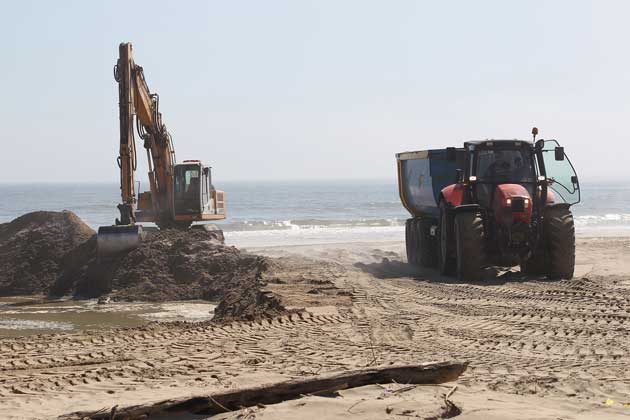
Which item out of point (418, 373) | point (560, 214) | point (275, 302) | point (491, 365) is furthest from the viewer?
point (560, 214)

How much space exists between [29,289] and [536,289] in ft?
32.2

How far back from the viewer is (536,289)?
1389cm

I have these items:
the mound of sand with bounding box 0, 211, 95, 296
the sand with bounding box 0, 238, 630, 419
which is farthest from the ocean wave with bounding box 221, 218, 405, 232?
the sand with bounding box 0, 238, 630, 419

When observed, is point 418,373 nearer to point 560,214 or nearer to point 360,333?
point 360,333

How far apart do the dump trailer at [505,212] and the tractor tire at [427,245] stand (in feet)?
1.06

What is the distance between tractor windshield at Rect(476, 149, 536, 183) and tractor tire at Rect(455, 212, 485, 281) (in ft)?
3.71

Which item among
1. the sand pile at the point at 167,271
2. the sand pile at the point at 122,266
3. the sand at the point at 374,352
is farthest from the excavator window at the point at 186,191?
the sand at the point at 374,352

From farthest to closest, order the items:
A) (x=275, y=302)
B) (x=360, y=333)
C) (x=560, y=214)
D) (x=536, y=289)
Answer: (x=560, y=214) → (x=536, y=289) → (x=275, y=302) → (x=360, y=333)

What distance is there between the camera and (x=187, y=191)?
2170 centimetres

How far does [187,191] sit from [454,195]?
8.15 meters

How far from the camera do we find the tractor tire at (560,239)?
48.8 feet

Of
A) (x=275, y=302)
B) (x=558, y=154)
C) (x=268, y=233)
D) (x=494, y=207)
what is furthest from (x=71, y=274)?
(x=268, y=233)

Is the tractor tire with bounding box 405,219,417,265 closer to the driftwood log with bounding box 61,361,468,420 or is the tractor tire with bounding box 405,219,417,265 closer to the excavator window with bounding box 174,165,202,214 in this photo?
the excavator window with bounding box 174,165,202,214

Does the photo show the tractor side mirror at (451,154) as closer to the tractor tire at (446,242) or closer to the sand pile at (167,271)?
the tractor tire at (446,242)
